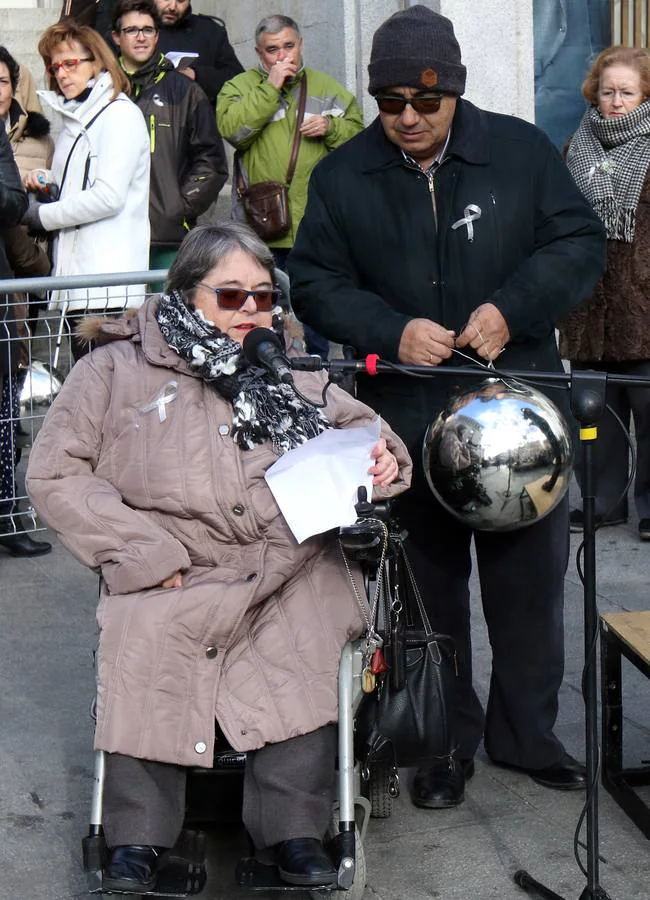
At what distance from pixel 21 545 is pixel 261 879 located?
12.0ft

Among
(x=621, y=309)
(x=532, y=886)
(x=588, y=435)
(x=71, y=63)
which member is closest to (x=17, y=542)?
(x=71, y=63)

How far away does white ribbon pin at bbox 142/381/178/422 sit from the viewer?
3.70 meters

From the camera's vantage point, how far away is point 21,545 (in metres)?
6.74

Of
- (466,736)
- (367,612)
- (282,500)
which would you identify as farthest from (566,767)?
(282,500)

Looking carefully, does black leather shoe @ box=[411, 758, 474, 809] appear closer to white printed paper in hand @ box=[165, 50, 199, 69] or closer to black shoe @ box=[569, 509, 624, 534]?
black shoe @ box=[569, 509, 624, 534]

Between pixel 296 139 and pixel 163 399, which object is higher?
pixel 296 139

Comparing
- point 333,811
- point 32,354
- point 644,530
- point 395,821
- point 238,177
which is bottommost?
point 395,821

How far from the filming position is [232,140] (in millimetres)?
8125

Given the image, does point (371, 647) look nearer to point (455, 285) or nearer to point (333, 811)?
point (333, 811)

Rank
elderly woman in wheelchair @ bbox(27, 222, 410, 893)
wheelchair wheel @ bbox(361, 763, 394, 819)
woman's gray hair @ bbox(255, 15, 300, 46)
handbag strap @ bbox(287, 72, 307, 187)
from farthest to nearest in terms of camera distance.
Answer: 1. handbag strap @ bbox(287, 72, 307, 187)
2. woman's gray hair @ bbox(255, 15, 300, 46)
3. wheelchair wheel @ bbox(361, 763, 394, 819)
4. elderly woman in wheelchair @ bbox(27, 222, 410, 893)

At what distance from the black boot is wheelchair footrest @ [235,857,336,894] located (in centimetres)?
354

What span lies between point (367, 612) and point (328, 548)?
0.19 meters

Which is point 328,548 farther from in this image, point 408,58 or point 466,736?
point 408,58

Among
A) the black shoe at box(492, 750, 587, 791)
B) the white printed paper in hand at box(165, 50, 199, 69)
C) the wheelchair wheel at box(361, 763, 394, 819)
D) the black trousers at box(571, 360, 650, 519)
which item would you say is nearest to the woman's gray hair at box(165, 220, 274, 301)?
the wheelchair wheel at box(361, 763, 394, 819)
